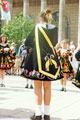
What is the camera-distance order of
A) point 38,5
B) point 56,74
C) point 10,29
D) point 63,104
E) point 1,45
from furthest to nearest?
point 38,5
point 10,29
point 1,45
point 63,104
point 56,74

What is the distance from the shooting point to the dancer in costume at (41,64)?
582 cm

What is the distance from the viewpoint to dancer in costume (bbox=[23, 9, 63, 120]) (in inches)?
229

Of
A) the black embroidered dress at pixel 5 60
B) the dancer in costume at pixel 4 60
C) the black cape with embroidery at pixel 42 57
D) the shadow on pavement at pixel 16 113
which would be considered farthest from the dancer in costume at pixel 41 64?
the black embroidered dress at pixel 5 60

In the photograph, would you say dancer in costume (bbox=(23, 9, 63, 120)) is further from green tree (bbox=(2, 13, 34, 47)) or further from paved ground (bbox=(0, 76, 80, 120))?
green tree (bbox=(2, 13, 34, 47))

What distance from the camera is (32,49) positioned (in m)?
5.98

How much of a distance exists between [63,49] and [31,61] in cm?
592

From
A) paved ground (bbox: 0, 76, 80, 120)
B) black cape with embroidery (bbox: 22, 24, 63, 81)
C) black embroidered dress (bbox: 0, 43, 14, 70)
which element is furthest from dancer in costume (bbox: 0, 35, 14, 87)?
black cape with embroidery (bbox: 22, 24, 63, 81)

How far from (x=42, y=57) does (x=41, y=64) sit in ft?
0.42

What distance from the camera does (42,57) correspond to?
586cm

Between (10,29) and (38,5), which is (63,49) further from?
(38,5)

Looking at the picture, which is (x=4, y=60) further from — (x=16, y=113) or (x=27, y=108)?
(x=16, y=113)

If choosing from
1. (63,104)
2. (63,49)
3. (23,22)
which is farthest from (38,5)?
(63,104)

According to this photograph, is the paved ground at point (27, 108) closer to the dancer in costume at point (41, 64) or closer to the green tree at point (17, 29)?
the dancer in costume at point (41, 64)

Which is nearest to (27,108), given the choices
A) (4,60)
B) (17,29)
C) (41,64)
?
(41,64)
